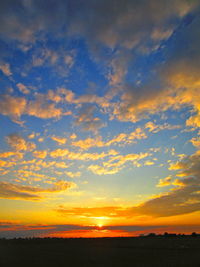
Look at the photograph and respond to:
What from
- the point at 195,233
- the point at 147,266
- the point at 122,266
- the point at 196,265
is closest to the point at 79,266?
the point at 122,266

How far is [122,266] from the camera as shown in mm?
29656

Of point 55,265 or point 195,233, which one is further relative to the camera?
point 195,233

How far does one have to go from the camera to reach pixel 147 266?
29.7 metres

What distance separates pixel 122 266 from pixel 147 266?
345cm

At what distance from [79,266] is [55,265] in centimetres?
338

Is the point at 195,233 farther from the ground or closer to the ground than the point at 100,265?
farther from the ground

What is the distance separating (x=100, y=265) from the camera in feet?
97.4

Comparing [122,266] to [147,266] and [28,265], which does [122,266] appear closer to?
[147,266]

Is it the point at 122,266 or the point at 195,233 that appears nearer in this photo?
the point at 122,266

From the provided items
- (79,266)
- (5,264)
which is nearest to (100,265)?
(79,266)

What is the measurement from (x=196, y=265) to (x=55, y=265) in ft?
65.0

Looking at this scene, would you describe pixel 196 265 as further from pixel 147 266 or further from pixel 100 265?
pixel 100 265

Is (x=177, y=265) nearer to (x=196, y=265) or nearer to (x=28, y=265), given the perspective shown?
(x=196, y=265)

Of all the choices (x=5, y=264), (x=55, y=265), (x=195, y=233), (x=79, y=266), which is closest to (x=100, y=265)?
(x=79, y=266)
